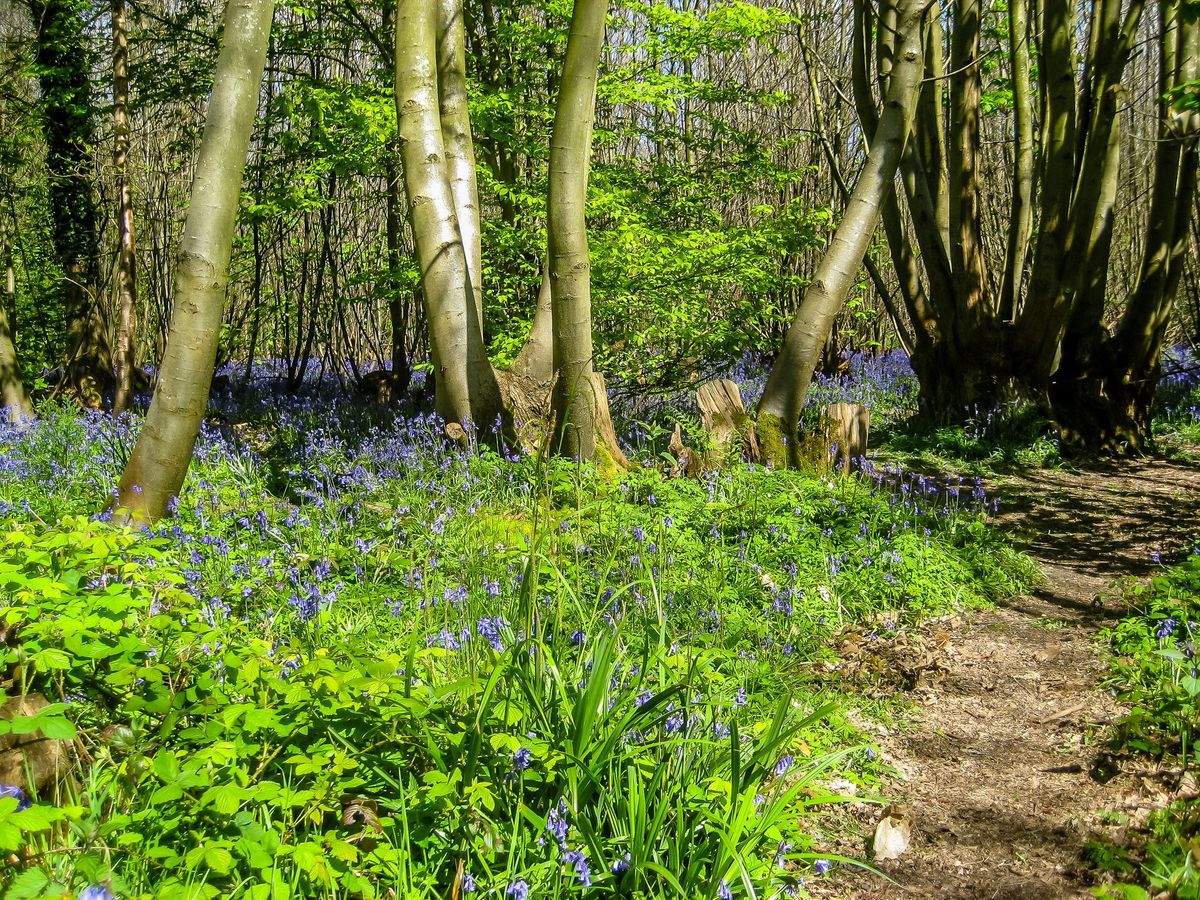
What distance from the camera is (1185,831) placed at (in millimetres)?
2703

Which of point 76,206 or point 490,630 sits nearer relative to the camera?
point 490,630

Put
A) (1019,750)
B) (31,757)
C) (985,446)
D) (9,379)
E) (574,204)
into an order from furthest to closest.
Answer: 1. (9,379)
2. (985,446)
3. (574,204)
4. (1019,750)
5. (31,757)

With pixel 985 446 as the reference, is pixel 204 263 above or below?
above

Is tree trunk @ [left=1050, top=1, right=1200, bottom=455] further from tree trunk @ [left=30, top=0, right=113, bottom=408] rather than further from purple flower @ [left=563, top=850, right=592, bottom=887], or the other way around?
tree trunk @ [left=30, top=0, right=113, bottom=408]

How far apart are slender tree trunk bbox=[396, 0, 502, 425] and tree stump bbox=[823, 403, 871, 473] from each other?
2.57 metres

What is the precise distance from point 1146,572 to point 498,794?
4.56m

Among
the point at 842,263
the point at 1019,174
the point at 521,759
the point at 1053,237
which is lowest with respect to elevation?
the point at 521,759

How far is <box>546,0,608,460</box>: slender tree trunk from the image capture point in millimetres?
5445

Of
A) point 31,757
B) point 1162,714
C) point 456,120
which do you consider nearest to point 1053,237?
point 456,120

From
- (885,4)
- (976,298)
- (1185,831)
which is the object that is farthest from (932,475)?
(1185,831)

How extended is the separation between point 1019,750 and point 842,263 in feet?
13.6

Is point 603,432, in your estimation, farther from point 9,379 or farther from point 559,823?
point 9,379

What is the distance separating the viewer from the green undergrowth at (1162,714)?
252cm

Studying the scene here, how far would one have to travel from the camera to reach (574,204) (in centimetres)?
557
